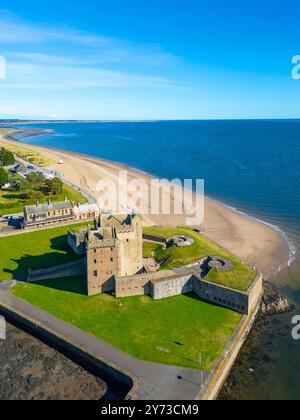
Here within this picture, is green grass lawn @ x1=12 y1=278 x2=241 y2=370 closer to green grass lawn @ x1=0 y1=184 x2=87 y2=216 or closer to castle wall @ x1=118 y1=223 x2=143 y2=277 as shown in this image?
castle wall @ x1=118 y1=223 x2=143 y2=277

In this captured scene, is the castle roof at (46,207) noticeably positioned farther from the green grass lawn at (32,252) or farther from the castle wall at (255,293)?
the castle wall at (255,293)

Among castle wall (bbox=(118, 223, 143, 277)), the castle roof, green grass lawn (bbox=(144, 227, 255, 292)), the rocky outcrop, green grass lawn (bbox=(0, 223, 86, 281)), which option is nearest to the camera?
green grass lawn (bbox=(144, 227, 255, 292))

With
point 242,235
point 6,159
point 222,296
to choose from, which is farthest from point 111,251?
point 6,159

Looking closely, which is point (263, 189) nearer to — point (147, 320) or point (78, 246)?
point (78, 246)

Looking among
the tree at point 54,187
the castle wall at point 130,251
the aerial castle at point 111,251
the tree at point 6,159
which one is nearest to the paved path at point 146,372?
the aerial castle at point 111,251

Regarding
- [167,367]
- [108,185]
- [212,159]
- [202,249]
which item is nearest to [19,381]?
[167,367]

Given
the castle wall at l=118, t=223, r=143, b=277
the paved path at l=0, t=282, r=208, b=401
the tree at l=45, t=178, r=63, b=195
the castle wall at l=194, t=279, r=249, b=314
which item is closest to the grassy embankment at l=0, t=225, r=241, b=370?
the paved path at l=0, t=282, r=208, b=401
